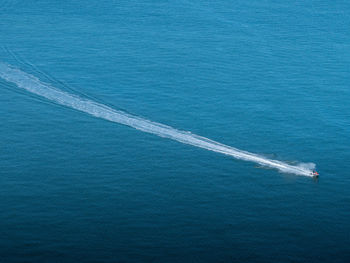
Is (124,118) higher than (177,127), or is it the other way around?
(124,118)

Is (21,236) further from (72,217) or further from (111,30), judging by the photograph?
(111,30)

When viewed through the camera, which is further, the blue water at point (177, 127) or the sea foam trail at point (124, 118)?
the sea foam trail at point (124, 118)

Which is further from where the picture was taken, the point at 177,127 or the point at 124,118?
the point at 124,118

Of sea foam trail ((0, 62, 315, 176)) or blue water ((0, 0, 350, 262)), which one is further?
sea foam trail ((0, 62, 315, 176))
